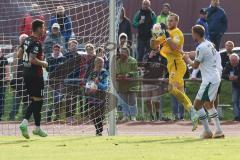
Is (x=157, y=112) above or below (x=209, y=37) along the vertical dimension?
below

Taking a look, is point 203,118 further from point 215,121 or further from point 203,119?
point 215,121

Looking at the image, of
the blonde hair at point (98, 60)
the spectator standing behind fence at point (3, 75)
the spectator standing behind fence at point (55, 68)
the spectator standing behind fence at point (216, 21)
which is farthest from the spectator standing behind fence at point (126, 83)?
the spectator standing behind fence at point (216, 21)

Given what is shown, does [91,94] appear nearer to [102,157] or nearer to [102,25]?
[102,25]

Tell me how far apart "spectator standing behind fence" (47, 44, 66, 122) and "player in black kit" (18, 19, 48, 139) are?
313 centimetres

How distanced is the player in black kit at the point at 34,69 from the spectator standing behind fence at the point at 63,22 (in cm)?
260

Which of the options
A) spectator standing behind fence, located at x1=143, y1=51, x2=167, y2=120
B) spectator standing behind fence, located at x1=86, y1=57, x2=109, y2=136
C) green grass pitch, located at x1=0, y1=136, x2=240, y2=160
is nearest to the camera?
green grass pitch, located at x1=0, y1=136, x2=240, y2=160

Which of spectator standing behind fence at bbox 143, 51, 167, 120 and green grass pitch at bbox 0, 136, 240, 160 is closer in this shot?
green grass pitch at bbox 0, 136, 240, 160

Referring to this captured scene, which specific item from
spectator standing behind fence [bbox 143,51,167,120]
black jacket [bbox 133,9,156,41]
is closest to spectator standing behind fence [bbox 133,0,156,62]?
black jacket [bbox 133,9,156,41]

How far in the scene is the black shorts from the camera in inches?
671

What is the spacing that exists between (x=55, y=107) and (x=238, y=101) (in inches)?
241

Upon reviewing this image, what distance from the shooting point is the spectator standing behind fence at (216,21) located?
2661cm

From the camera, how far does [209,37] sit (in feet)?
87.7

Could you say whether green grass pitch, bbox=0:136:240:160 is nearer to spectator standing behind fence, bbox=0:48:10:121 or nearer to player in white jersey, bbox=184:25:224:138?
player in white jersey, bbox=184:25:224:138

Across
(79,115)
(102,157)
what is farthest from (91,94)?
(102,157)
